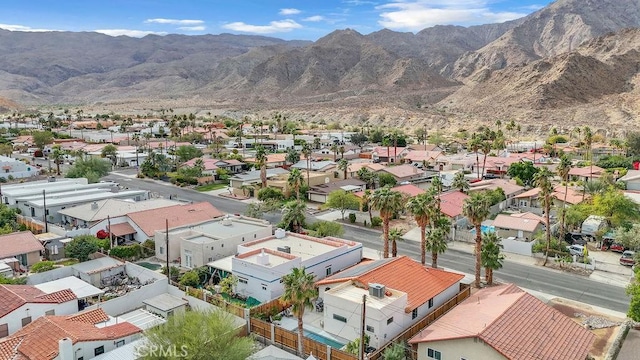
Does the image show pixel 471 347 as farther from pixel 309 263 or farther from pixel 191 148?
pixel 191 148

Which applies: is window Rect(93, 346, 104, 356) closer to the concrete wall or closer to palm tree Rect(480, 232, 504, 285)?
the concrete wall

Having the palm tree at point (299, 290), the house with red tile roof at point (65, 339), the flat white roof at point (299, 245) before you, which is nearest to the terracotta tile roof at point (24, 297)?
the house with red tile roof at point (65, 339)

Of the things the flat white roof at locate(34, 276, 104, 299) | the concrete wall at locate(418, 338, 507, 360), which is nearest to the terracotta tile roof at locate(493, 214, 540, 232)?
the concrete wall at locate(418, 338, 507, 360)

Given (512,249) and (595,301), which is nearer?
(595,301)

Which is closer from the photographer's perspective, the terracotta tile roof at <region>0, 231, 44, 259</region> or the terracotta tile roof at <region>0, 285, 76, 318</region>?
the terracotta tile roof at <region>0, 285, 76, 318</region>

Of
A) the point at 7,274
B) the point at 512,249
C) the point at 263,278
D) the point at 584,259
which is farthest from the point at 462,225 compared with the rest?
the point at 7,274

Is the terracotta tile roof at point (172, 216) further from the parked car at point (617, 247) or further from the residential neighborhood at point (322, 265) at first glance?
the parked car at point (617, 247)
